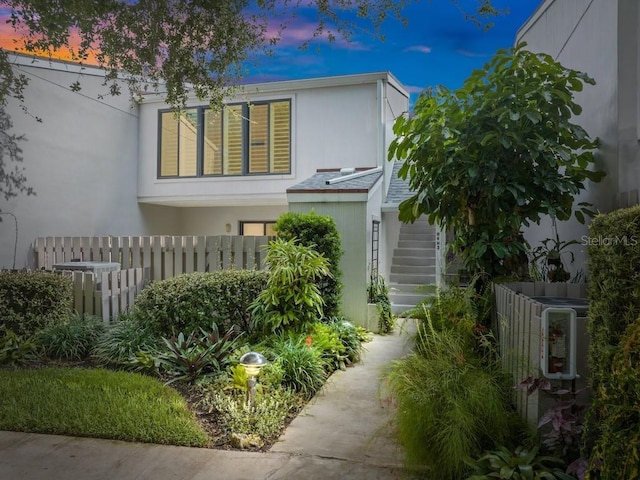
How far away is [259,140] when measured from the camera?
38.9ft

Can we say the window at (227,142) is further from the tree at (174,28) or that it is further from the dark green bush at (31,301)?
the tree at (174,28)

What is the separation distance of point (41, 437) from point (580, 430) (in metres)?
4.00

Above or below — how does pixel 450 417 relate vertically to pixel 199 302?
below

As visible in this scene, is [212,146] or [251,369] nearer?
[251,369]

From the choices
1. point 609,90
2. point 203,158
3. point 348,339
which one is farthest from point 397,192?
point 609,90

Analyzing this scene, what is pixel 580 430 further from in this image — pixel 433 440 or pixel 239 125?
pixel 239 125

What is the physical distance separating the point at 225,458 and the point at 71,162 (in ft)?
30.9

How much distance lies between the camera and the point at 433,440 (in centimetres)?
312

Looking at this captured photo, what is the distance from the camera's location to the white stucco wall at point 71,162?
953 centimetres

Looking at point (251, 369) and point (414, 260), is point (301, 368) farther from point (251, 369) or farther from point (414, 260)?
point (414, 260)

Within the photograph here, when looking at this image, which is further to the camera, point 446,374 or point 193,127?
point 193,127

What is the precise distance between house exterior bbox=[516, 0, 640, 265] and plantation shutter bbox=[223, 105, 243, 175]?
8.13 meters

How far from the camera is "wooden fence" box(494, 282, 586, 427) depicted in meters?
3.06

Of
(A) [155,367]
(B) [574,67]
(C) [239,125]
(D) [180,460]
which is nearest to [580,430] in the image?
(D) [180,460]
